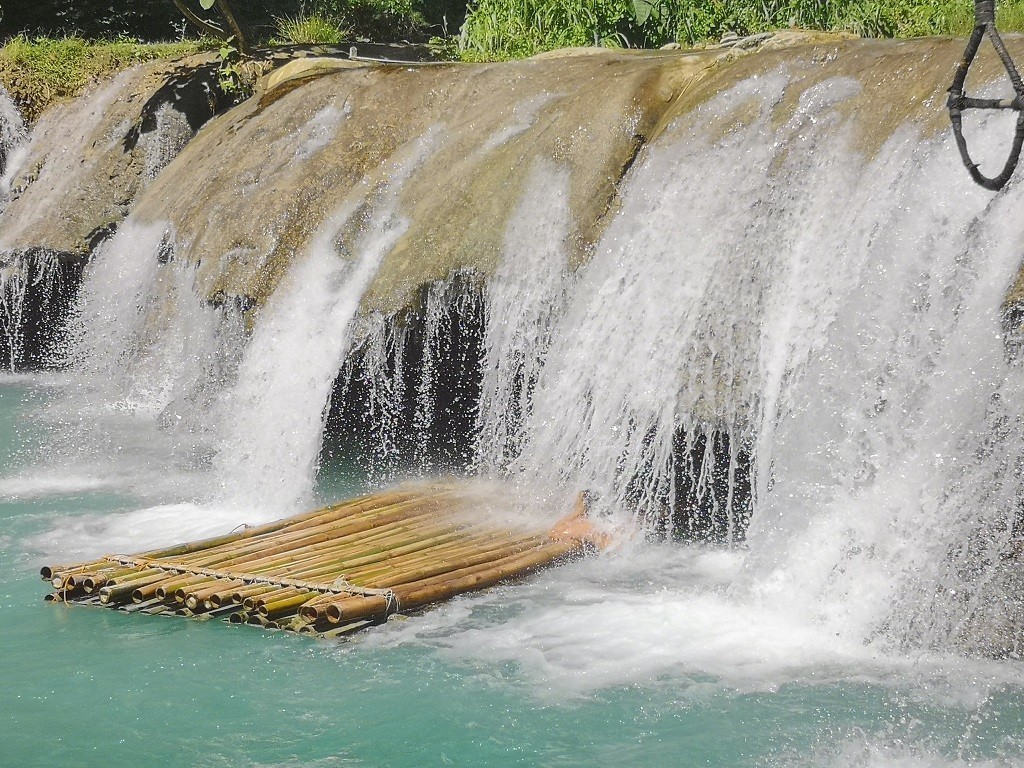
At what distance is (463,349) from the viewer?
725 cm

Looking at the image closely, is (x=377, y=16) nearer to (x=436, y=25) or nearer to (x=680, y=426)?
(x=436, y=25)

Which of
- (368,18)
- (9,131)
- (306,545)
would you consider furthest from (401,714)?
(368,18)

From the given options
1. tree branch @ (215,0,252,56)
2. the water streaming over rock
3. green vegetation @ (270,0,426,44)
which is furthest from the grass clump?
the water streaming over rock

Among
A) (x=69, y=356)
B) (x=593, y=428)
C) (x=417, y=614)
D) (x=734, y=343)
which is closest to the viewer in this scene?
(x=417, y=614)

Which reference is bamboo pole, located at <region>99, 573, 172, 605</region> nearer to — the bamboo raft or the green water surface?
the bamboo raft

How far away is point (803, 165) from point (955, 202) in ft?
3.20

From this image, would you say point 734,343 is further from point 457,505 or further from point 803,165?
point 457,505

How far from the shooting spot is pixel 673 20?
1019cm

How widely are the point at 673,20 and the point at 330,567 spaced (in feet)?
20.6

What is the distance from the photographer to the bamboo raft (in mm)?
5062

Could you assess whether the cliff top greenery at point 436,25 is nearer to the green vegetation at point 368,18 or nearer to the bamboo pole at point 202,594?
the green vegetation at point 368,18

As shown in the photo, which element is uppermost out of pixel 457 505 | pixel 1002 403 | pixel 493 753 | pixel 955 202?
pixel 955 202

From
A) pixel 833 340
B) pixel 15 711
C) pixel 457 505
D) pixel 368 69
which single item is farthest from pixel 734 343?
pixel 368 69

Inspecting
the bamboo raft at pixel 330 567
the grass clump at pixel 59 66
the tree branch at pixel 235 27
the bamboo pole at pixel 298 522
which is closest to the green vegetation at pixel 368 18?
the grass clump at pixel 59 66
